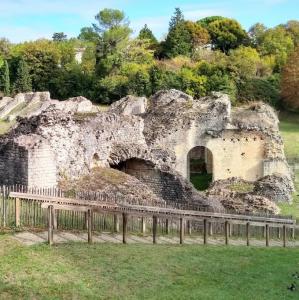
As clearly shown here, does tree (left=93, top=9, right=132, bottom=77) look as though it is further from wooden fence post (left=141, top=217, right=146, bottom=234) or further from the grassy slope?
wooden fence post (left=141, top=217, right=146, bottom=234)

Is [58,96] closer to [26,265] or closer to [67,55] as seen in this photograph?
[67,55]

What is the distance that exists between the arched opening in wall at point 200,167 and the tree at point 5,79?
1307 inches

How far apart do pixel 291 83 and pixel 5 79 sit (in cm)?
3015

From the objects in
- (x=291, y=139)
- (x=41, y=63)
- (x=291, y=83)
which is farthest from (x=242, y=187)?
(x=41, y=63)

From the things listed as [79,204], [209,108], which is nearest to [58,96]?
[209,108]

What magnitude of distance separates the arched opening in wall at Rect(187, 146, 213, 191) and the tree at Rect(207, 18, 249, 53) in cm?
4987

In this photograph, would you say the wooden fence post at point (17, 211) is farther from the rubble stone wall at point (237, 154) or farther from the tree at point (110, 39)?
the tree at point (110, 39)

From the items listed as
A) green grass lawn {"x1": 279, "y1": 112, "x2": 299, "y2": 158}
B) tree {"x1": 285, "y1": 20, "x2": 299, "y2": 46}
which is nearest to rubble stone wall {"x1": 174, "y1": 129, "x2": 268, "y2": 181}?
green grass lawn {"x1": 279, "y1": 112, "x2": 299, "y2": 158}

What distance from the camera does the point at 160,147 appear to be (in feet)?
107

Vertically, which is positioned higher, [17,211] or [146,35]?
[146,35]

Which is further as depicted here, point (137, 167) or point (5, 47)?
point (5, 47)

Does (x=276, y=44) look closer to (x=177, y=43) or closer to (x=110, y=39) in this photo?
(x=177, y=43)

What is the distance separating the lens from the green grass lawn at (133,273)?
1059 cm

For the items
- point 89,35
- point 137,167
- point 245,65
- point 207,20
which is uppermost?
point 207,20
